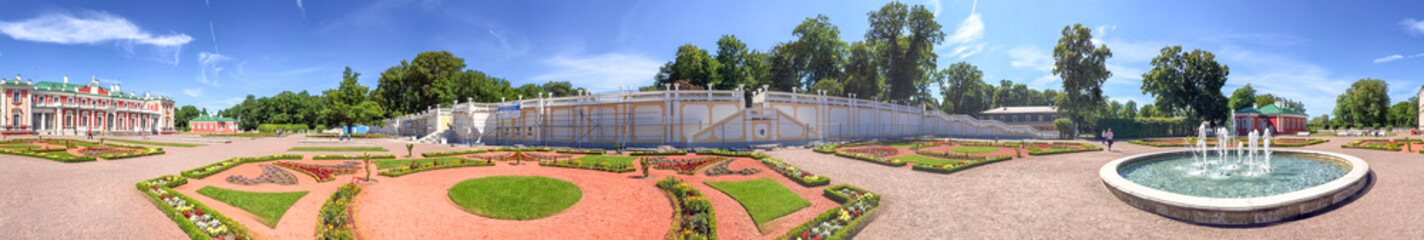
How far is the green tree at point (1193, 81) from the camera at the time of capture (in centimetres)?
5188

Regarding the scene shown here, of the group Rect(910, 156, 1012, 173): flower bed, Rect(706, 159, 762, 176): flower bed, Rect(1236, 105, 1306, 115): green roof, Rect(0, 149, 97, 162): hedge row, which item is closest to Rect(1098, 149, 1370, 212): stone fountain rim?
Rect(910, 156, 1012, 173): flower bed

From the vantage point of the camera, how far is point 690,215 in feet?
40.4

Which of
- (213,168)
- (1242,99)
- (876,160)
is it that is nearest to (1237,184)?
(876,160)

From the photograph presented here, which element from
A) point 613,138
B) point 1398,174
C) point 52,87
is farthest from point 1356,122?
point 52,87

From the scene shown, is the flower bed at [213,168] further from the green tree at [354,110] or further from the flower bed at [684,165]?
the green tree at [354,110]

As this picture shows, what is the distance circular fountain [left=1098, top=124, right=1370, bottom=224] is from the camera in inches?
A: 418

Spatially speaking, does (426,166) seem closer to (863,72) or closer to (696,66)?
(696,66)

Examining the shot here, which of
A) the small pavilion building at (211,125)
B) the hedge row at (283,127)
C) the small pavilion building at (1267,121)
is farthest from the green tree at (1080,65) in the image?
the small pavilion building at (211,125)

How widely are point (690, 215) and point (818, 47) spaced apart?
49.9 m

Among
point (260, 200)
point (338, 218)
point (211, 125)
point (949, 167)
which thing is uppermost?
point (211, 125)

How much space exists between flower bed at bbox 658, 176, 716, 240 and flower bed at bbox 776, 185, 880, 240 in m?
1.69

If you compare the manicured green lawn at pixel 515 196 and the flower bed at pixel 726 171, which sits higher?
the flower bed at pixel 726 171

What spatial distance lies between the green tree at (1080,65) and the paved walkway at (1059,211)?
34.8 meters

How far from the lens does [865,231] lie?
448 inches
